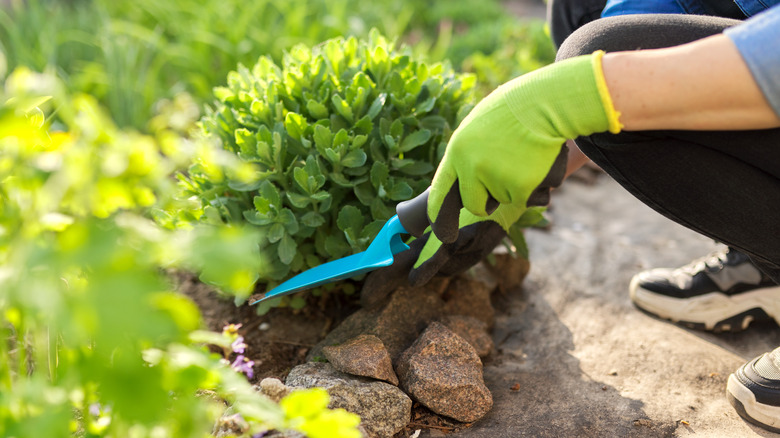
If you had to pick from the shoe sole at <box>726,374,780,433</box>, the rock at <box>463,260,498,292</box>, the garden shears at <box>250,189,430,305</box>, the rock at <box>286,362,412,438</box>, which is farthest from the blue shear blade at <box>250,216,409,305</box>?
the shoe sole at <box>726,374,780,433</box>

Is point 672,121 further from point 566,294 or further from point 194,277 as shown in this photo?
point 194,277

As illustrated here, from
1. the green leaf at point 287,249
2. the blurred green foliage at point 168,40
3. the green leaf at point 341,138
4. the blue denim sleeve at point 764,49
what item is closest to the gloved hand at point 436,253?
the green leaf at point 287,249

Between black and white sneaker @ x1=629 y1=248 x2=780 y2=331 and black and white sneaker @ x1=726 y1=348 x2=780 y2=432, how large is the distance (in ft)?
1.17

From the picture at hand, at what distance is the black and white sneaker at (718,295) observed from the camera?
5.92 ft

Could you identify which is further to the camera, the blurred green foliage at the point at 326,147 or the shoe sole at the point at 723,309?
the shoe sole at the point at 723,309

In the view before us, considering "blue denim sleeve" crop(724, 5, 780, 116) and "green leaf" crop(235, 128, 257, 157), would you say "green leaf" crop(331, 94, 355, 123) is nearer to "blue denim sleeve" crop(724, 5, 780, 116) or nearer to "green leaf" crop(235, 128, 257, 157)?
"green leaf" crop(235, 128, 257, 157)

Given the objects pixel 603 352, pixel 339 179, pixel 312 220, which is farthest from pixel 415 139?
pixel 603 352

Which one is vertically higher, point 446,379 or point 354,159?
point 354,159

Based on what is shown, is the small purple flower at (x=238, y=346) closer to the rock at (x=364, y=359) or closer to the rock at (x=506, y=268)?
the rock at (x=364, y=359)

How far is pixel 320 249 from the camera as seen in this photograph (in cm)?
161

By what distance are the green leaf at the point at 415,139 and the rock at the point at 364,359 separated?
0.50 metres

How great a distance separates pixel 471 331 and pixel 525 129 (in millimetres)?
744

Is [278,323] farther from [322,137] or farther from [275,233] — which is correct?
[322,137]

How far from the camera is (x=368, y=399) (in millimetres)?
1308
